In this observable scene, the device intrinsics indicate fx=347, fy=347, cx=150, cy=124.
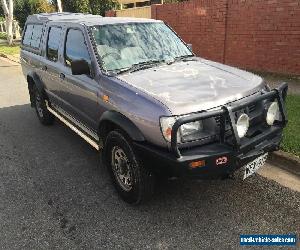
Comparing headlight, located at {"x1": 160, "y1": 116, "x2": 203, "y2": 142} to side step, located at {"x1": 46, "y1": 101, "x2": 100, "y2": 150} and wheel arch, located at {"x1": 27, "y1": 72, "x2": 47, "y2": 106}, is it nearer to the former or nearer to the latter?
side step, located at {"x1": 46, "y1": 101, "x2": 100, "y2": 150}

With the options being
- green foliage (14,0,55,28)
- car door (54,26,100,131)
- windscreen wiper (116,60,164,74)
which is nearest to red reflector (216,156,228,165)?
windscreen wiper (116,60,164,74)

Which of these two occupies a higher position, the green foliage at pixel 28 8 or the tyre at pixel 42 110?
the green foliage at pixel 28 8

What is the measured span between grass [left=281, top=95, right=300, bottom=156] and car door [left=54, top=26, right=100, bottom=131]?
266cm

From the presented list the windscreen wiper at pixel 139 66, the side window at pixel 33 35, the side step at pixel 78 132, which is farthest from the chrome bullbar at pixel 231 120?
the side window at pixel 33 35

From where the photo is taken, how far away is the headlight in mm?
3260

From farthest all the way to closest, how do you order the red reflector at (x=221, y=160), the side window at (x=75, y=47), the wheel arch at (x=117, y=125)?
the side window at (x=75, y=47) < the wheel arch at (x=117, y=125) < the red reflector at (x=221, y=160)

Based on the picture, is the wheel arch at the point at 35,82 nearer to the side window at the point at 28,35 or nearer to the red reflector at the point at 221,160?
the side window at the point at 28,35

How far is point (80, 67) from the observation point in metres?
4.23

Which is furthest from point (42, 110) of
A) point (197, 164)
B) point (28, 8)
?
point (28, 8)

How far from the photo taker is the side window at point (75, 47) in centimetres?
454

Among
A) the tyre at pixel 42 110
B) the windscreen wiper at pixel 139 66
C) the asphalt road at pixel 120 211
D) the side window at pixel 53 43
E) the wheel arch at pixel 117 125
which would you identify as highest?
the side window at pixel 53 43

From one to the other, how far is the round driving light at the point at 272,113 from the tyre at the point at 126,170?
1.41 metres

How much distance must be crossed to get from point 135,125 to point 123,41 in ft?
4.81

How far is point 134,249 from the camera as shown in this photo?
3.28 meters
